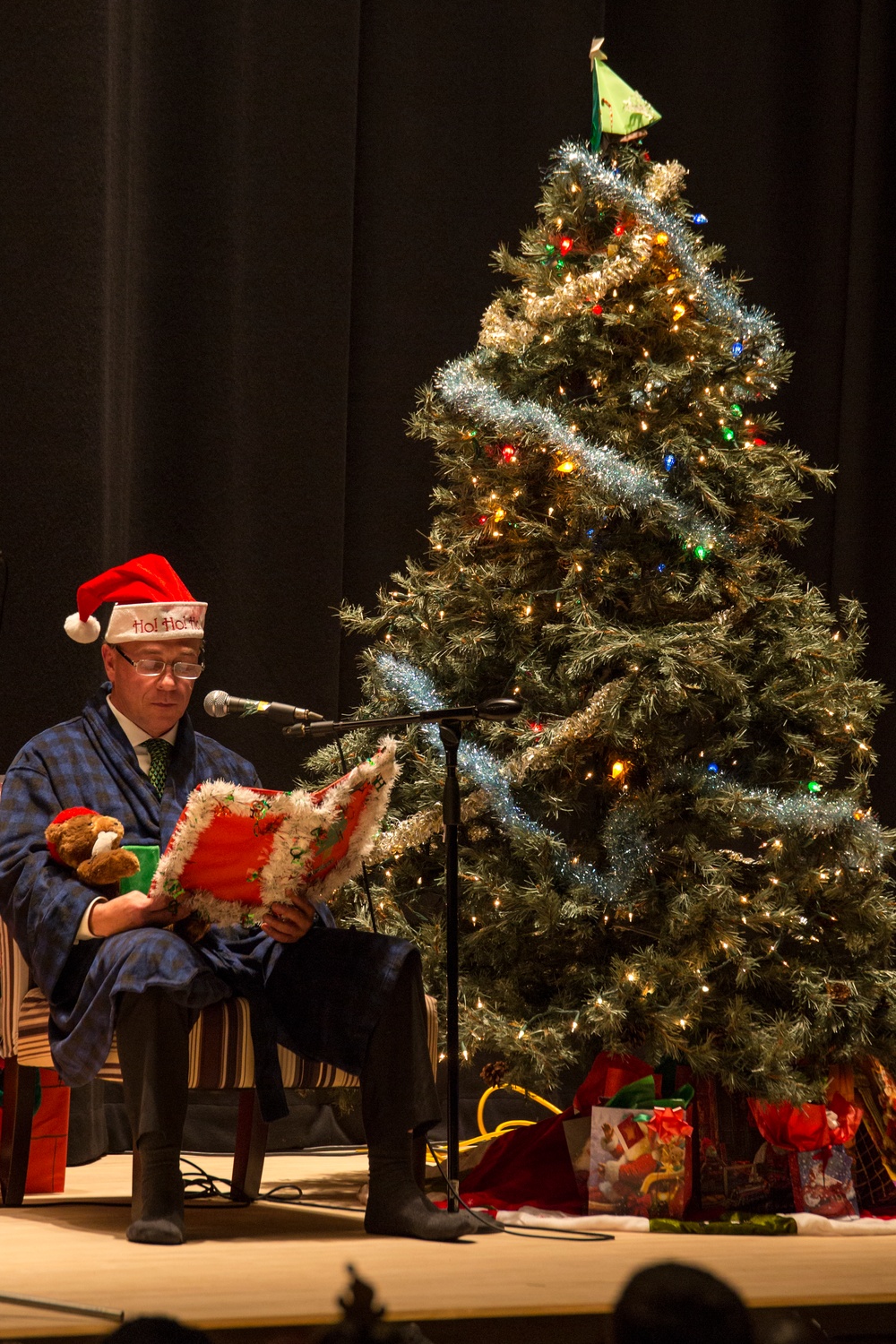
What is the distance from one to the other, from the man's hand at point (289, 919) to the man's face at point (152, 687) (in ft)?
1.66

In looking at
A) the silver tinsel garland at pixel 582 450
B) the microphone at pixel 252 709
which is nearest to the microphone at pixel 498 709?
the microphone at pixel 252 709

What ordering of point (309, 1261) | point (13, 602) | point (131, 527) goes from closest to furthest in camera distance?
point (309, 1261) → point (13, 602) → point (131, 527)

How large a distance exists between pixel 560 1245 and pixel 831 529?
9.08ft

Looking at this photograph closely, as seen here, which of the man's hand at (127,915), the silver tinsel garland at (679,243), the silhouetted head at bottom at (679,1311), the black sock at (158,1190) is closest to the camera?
the silhouetted head at bottom at (679,1311)

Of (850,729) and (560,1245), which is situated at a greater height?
(850,729)

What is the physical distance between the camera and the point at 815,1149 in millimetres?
3094

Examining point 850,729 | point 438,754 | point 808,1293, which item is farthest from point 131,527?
point 808,1293

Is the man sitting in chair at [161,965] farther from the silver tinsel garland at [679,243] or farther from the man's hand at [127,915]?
the silver tinsel garland at [679,243]

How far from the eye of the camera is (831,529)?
491 centimetres

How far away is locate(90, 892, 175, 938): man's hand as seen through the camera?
8.93 ft

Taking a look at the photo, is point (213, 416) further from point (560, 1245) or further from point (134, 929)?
point (560, 1245)

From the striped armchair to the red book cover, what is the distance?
0.20 m

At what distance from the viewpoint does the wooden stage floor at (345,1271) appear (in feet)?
6.57

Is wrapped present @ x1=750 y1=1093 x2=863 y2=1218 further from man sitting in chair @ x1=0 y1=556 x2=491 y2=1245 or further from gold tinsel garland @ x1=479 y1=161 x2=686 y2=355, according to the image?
gold tinsel garland @ x1=479 y1=161 x2=686 y2=355
